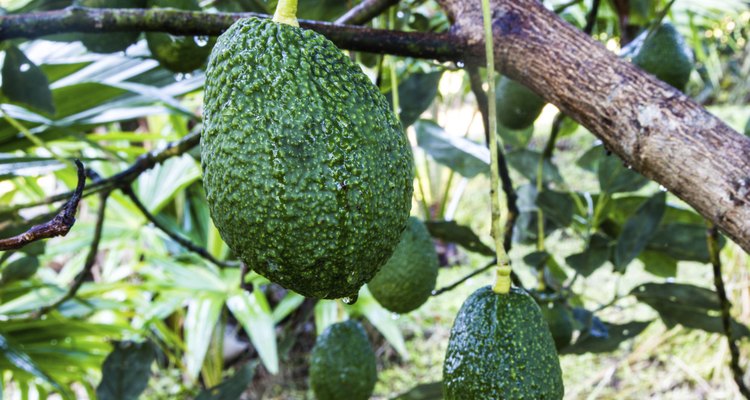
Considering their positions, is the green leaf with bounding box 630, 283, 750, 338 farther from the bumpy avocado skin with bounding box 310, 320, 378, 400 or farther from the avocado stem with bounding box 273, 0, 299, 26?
the avocado stem with bounding box 273, 0, 299, 26

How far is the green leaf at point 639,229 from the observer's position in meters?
0.93

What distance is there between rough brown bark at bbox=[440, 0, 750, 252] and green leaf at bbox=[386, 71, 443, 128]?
0.23 metres

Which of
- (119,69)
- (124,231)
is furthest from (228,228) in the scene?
(124,231)

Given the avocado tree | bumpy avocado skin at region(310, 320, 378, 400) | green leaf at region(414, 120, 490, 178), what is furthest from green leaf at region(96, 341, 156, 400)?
green leaf at region(414, 120, 490, 178)

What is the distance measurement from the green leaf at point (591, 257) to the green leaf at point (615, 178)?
0.08 metres

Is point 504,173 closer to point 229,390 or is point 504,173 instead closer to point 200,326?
point 229,390

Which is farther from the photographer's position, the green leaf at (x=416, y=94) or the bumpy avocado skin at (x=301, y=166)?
the green leaf at (x=416, y=94)

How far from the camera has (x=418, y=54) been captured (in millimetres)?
627

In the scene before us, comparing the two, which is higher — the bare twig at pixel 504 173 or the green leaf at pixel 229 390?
the bare twig at pixel 504 173

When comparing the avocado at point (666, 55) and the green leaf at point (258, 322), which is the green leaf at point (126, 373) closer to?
the avocado at point (666, 55)

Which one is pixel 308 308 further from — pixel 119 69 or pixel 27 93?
pixel 119 69

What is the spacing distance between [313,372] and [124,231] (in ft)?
6.43

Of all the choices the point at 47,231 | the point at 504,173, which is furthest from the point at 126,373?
the point at 47,231

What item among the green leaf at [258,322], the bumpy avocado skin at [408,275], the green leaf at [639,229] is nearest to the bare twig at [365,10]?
the bumpy avocado skin at [408,275]
